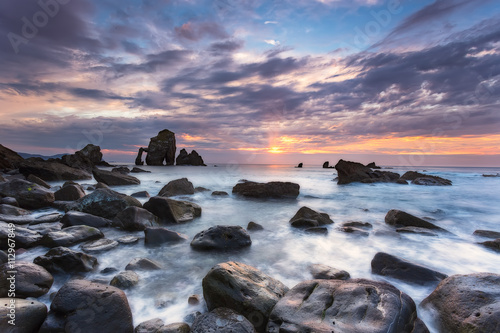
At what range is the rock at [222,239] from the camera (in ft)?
18.0

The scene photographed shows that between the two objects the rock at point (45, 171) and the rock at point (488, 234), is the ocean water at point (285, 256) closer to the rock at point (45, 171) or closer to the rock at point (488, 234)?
the rock at point (488, 234)

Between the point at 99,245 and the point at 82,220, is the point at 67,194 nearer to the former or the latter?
the point at 82,220

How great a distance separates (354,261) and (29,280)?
548 cm

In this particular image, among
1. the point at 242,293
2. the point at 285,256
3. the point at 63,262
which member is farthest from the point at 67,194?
the point at 242,293

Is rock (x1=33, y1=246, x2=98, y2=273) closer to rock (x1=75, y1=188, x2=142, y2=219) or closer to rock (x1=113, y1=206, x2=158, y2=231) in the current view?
rock (x1=113, y1=206, x2=158, y2=231)

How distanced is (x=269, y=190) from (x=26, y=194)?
410 inches

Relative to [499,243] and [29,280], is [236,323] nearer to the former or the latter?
[29,280]

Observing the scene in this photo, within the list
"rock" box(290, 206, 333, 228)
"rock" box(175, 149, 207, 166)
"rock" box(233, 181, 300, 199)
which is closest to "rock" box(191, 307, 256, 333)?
"rock" box(290, 206, 333, 228)

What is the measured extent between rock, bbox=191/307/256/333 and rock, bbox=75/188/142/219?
5.98 m

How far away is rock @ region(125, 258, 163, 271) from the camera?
14.2ft

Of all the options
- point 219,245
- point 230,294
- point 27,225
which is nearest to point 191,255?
point 219,245

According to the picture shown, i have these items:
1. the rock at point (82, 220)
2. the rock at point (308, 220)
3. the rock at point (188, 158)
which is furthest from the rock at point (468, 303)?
the rock at point (188, 158)

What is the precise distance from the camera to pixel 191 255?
516 cm

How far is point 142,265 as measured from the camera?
4.40 meters
